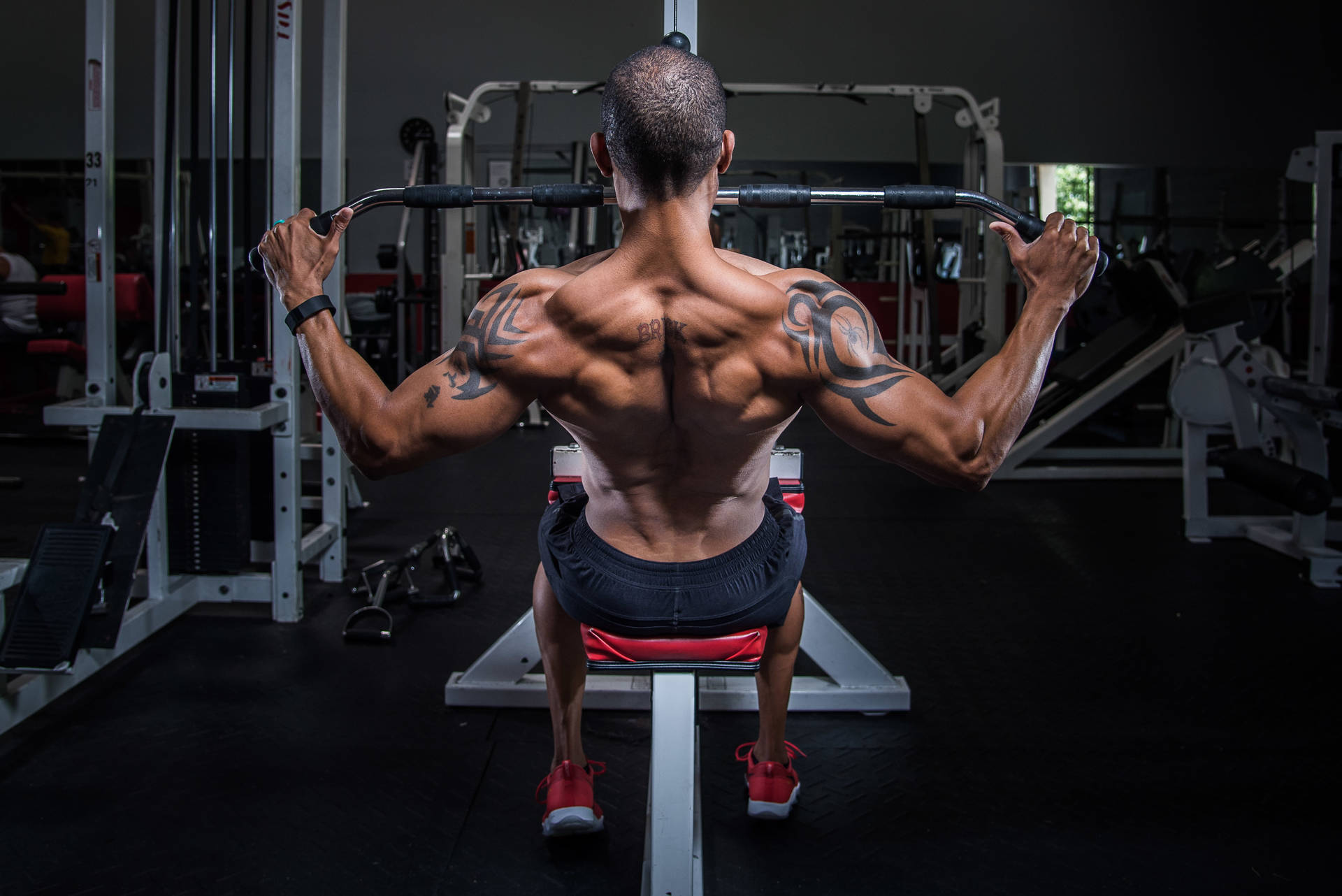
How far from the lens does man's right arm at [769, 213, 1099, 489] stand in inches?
45.8

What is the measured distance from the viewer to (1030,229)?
1.25 m

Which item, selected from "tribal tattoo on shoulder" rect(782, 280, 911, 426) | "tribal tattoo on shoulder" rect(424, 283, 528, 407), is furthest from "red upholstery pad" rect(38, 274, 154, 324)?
"tribal tattoo on shoulder" rect(782, 280, 911, 426)

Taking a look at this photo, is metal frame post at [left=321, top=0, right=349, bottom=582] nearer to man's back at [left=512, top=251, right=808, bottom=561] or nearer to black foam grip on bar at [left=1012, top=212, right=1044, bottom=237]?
man's back at [left=512, top=251, right=808, bottom=561]

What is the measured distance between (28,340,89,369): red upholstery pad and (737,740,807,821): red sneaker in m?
4.86

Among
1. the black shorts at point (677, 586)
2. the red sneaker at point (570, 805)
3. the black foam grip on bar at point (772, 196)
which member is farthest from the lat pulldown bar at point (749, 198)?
the red sneaker at point (570, 805)

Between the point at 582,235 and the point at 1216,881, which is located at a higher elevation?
the point at 582,235

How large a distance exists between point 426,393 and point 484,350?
0.30 ft

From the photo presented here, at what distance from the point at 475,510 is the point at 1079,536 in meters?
Result: 2.40

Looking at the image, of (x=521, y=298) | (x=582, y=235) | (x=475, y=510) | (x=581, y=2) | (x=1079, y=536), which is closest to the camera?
(x=521, y=298)

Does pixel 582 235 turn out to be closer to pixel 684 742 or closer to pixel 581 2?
pixel 581 2

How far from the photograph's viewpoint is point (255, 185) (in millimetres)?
8727

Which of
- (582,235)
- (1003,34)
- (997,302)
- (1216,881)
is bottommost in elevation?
(1216,881)

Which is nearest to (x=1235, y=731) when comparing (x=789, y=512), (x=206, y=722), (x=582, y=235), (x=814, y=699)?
(x=814, y=699)

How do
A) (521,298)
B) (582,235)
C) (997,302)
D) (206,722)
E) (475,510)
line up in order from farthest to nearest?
(582,235)
(997,302)
(475,510)
(206,722)
(521,298)
